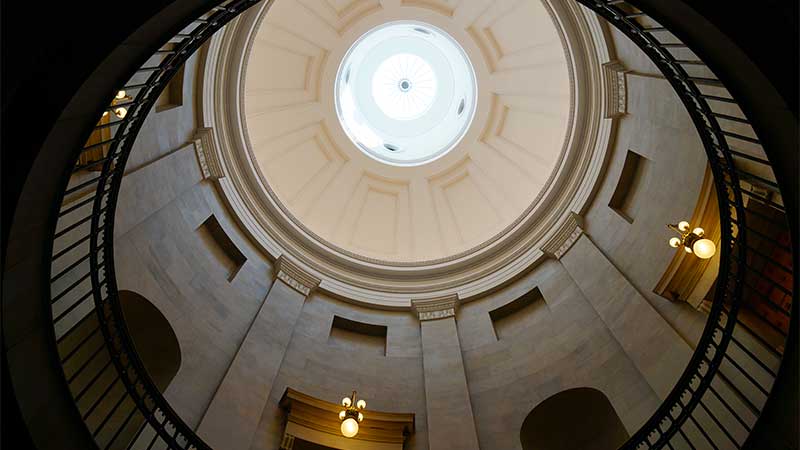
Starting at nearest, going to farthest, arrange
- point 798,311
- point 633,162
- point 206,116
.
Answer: point 798,311
point 633,162
point 206,116

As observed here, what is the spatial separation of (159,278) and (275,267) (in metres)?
3.65

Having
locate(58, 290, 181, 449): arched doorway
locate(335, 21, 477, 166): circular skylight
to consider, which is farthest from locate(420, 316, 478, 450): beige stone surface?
locate(335, 21, 477, 166): circular skylight

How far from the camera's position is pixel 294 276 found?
46.1 ft

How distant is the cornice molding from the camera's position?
13555 mm

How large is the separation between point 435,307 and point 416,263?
2.62m

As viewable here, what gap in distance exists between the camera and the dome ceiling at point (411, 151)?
18.1 m

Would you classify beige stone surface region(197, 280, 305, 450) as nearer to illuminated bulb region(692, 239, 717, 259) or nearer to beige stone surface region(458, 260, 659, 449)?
beige stone surface region(458, 260, 659, 449)

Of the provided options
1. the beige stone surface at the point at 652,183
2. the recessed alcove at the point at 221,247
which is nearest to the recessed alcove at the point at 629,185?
the beige stone surface at the point at 652,183

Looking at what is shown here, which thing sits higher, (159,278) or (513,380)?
(159,278)

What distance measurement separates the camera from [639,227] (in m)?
11.4

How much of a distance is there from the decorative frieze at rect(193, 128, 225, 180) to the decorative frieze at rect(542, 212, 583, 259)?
9.03 m

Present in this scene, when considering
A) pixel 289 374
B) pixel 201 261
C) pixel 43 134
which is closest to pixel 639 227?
pixel 289 374

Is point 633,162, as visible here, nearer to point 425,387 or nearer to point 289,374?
A: point 425,387

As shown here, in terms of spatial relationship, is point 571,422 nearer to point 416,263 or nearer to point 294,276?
point 416,263
